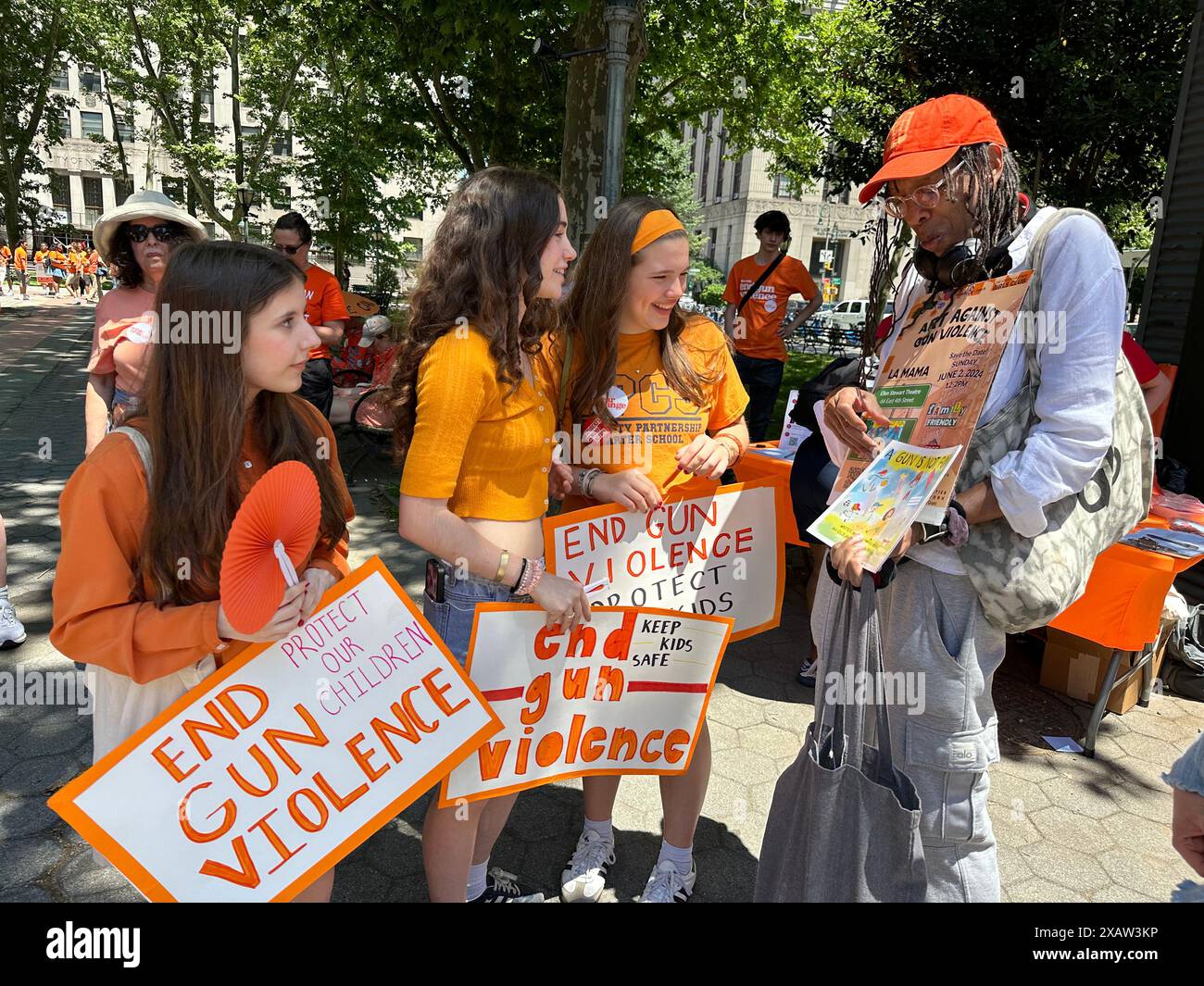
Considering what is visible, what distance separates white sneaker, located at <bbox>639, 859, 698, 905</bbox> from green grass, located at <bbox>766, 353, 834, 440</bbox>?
6.98 m

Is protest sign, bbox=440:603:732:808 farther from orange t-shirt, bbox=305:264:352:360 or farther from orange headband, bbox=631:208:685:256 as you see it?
orange t-shirt, bbox=305:264:352:360

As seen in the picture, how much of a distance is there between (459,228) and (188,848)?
139 centimetres

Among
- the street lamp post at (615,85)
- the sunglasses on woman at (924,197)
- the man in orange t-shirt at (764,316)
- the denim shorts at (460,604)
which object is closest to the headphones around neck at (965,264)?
the sunglasses on woman at (924,197)

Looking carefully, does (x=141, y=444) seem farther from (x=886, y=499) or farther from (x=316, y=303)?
(x=316, y=303)

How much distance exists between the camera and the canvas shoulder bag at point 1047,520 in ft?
5.37

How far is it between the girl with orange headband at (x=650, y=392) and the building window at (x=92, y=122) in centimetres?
7510

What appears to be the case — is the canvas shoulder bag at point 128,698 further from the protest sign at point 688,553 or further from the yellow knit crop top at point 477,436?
the protest sign at point 688,553

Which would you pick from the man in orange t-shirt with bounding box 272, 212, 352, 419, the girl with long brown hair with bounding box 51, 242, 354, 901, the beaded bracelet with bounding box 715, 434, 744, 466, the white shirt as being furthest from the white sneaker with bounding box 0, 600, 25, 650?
the white shirt

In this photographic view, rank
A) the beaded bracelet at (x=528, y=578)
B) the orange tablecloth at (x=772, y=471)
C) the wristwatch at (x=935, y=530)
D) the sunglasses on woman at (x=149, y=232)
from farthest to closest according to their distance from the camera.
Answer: the orange tablecloth at (x=772, y=471) < the sunglasses on woman at (x=149, y=232) < the beaded bracelet at (x=528, y=578) < the wristwatch at (x=935, y=530)

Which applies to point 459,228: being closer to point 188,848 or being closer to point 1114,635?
point 188,848

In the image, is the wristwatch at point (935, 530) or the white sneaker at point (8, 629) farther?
the white sneaker at point (8, 629)

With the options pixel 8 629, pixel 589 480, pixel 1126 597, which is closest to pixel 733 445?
pixel 589 480

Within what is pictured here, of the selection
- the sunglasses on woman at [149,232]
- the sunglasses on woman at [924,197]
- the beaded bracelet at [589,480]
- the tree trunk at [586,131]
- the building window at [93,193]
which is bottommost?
the beaded bracelet at [589,480]

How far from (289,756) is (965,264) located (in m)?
1.68
